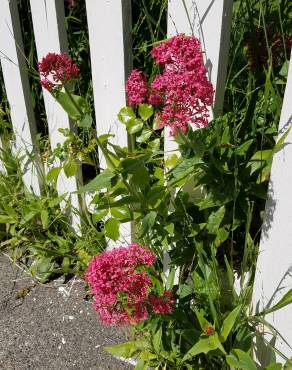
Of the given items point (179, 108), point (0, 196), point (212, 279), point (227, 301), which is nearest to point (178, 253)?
point (212, 279)

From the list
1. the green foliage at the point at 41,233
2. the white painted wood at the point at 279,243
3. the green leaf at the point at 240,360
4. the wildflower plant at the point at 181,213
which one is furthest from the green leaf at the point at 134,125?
the green leaf at the point at 240,360

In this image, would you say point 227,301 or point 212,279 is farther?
point 227,301

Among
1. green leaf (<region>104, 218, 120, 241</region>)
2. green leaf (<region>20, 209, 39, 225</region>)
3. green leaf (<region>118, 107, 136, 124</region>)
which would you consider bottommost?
green leaf (<region>20, 209, 39, 225</region>)

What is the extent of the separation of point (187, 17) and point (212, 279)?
740 mm

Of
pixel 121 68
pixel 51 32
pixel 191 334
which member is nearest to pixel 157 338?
pixel 191 334

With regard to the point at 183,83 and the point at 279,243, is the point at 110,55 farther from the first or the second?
the point at 279,243

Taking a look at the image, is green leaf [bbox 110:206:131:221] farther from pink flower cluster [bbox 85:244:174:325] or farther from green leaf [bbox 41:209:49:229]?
green leaf [bbox 41:209:49:229]

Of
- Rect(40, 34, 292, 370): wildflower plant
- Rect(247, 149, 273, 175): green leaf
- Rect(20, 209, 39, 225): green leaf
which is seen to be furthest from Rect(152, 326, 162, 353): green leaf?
Rect(20, 209, 39, 225): green leaf

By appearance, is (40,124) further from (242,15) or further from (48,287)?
(242,15)

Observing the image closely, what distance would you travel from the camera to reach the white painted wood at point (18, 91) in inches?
71.4

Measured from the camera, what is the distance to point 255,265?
148 centimetres

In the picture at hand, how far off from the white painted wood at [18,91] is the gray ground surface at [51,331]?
1.55ft

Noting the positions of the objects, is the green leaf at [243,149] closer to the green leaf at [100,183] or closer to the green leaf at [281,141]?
the green leaf at [281,141]

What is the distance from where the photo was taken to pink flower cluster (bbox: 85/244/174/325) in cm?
112
